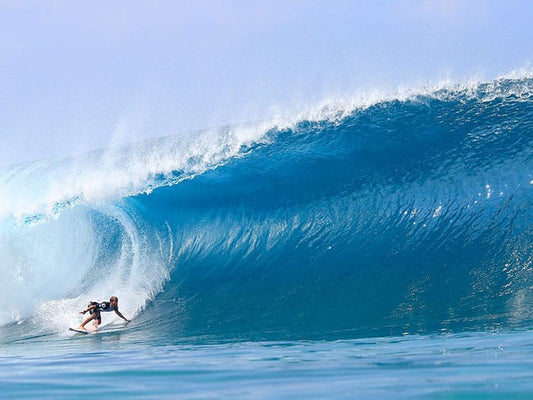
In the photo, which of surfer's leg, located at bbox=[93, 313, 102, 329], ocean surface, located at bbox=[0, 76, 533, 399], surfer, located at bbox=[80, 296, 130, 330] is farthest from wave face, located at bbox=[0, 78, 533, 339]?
surfer's leg, located at bbox=[93, 313, 102, 329]

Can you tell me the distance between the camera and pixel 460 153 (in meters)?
12.3

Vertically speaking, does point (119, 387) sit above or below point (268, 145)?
below

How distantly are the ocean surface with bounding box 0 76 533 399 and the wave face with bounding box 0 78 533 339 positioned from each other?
0.03m

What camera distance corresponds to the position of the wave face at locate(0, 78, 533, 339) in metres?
9.57

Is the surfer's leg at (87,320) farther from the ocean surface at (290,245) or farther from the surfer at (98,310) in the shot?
the ocean surface at (290,245)

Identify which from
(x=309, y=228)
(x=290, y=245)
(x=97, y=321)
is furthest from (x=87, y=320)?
(x=309, y=228)

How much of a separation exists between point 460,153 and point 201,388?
9.35 m

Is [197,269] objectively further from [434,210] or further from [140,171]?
[434,210]

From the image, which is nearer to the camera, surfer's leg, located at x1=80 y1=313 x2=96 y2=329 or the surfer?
surfer's leg, located at x1=80 y1=313 x2=96 y2=329

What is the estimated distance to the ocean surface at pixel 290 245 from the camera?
638cm

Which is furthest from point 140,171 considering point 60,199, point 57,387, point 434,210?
point 57,387

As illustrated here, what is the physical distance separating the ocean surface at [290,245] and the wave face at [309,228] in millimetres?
35

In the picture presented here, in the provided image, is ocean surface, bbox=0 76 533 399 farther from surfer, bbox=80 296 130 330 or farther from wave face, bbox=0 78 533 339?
surfer, bbox=80 296 130 330

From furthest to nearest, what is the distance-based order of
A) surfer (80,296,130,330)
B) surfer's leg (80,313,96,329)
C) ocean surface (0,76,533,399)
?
1. surfer (80,296,130,330)
2. surfer's leg (80,313,96,329)
3. ocean surface (0,76,533,399)
